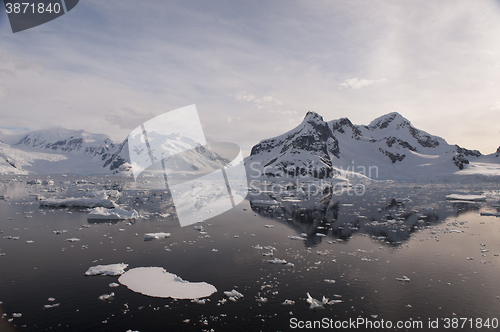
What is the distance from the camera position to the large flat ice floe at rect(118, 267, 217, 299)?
11.6 meters

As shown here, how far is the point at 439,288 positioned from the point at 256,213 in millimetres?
21565

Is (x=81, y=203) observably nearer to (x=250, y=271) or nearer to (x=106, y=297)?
(x=106, y=297)

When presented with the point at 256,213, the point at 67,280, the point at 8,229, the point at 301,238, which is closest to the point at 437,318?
the point at 301,238

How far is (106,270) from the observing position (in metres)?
13.7

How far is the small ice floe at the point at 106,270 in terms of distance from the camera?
13.5 metres

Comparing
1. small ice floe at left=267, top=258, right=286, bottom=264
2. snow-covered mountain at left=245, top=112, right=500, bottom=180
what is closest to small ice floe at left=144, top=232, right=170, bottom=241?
small ice floe at left=267, top=258, right=286, bottom=264

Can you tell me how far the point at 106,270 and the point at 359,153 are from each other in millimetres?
157524

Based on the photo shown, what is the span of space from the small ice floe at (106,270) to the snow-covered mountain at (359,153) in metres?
107

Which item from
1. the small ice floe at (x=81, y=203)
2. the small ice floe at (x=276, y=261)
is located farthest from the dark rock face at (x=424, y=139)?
the small ice floe at (x=276, y=261)

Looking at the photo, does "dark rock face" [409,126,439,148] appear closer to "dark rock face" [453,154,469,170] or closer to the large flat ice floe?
"dark rock face" [453,154,469,170]

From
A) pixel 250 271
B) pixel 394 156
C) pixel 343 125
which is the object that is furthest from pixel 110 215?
pixel 343 125

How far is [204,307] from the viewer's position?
421 inches

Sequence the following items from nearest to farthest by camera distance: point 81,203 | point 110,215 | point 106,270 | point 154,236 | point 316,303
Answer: point 316,303, point 106,270, point 154,236, point 110,215, point 81,203

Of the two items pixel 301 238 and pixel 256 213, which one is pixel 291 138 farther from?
pixel 301 238
